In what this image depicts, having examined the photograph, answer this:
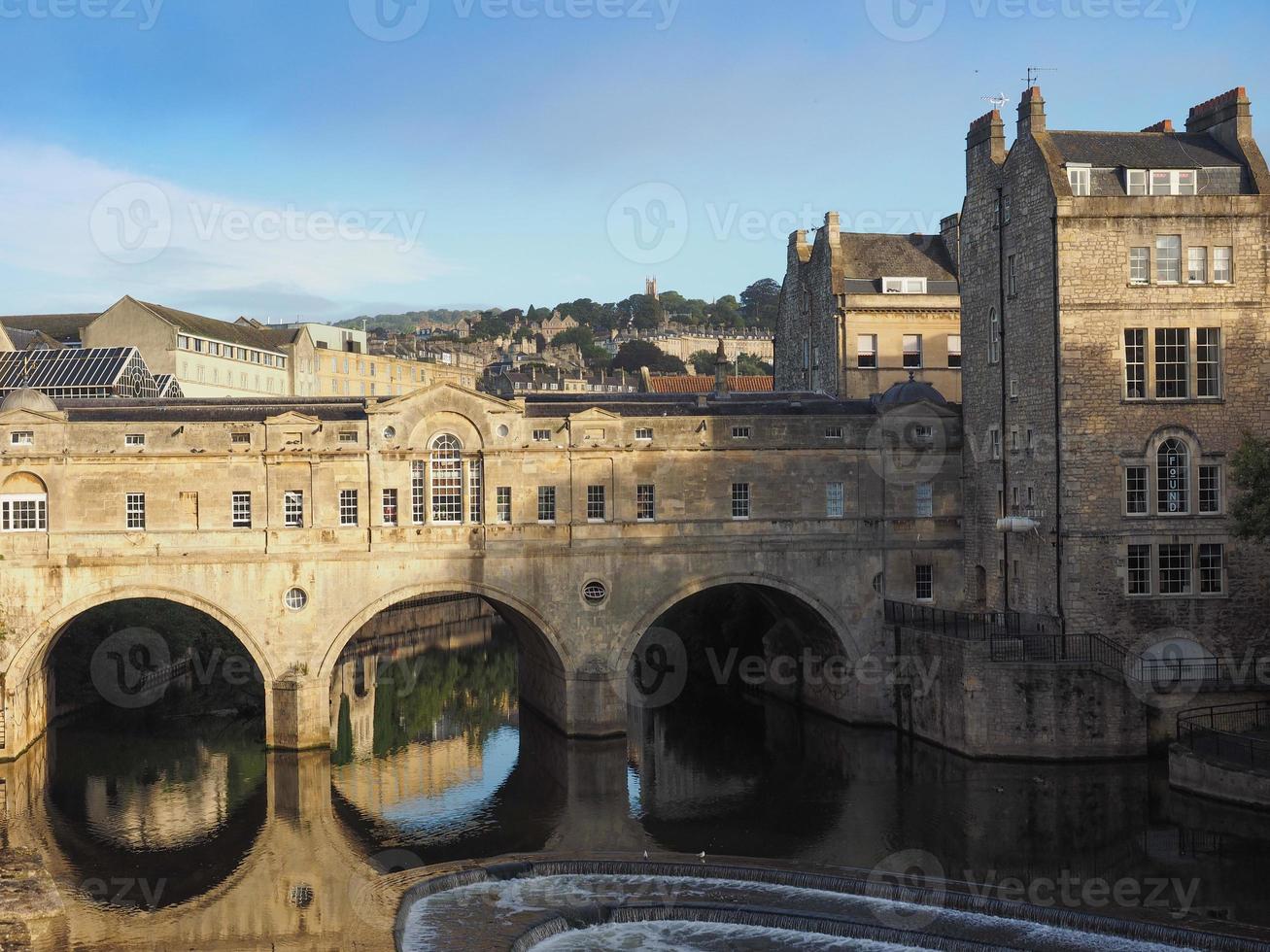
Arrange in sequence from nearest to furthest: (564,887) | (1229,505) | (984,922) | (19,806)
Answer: (984,922) → (564,887) → (19,806) → (1229,505)

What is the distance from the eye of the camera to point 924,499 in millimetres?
47781

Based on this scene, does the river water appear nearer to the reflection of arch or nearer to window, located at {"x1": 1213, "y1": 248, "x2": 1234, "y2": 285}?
the reflection of arch

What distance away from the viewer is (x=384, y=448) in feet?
148

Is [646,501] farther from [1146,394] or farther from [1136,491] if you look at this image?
[1146,394]

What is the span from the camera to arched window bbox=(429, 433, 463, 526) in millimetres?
45375

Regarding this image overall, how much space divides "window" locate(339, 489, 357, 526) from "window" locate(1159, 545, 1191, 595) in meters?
25.8

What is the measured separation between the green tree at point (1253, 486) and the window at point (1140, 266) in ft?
20.7

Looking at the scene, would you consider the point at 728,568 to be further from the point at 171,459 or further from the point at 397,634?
the point at 397,634

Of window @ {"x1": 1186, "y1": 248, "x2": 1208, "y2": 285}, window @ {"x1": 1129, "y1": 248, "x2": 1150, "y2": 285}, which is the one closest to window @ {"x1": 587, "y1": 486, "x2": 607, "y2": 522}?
window @ {"x1": 1129, "y1": 248, "x2": 1150, "y2": 285}

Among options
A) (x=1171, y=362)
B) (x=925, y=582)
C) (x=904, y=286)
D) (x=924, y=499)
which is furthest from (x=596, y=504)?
(x=904, y=286)

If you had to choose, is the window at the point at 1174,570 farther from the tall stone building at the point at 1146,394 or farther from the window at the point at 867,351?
the window at the point at 867,351

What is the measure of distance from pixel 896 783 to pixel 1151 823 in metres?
7.44

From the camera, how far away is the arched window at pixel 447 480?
45.4 meters

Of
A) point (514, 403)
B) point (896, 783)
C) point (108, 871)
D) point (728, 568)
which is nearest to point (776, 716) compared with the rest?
point (728, 568)
